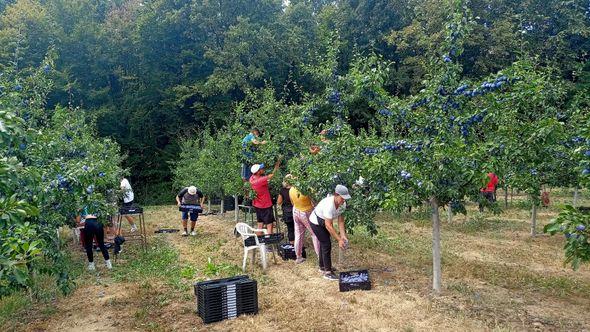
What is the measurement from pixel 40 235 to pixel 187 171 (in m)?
15.0

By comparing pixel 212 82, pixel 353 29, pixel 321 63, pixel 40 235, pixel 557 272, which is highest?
pixel 353 29

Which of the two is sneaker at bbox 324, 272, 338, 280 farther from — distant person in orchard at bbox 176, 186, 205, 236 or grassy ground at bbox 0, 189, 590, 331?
distant person in orchard at bbox 176, 186, 205, 236

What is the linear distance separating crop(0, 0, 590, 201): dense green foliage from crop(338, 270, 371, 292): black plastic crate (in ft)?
67.9

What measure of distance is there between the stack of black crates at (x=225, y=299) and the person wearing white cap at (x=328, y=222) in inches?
65.0

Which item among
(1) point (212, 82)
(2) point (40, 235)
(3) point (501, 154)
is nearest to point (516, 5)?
(1) point (212, 82)

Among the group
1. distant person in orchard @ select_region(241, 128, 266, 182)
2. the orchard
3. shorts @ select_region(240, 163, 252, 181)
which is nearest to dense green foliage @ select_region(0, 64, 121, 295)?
the orchard

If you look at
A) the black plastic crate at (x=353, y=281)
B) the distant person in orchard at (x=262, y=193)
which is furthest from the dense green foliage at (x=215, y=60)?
the black plastic crate at (x=353, y=281)

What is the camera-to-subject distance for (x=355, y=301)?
705 centimetres

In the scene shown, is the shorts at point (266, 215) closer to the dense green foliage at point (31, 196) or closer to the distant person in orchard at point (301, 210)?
the distant person in orchard at point (301, 210)

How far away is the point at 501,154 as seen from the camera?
21.6 feet

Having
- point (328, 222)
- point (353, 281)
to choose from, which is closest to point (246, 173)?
point (328, 222)

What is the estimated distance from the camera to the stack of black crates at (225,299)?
21.2 feet

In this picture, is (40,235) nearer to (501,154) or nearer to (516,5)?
(501,154)

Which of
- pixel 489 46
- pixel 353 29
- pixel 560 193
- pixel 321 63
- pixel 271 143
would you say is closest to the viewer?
pixel 321 63
